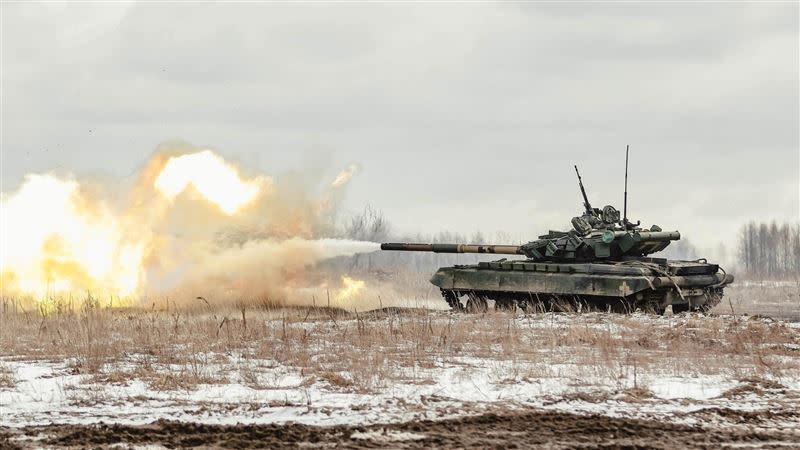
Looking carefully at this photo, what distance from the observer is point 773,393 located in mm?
13391

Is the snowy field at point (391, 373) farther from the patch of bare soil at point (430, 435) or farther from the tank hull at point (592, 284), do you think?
the tank hull at point (592, 284)

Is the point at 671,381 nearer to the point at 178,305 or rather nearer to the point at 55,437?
the point at 55,437

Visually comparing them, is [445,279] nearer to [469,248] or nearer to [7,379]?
[469,248]

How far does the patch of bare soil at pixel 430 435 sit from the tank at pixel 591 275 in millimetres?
13268

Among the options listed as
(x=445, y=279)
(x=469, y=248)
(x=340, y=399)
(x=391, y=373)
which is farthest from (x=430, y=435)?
(x=469, y=248)

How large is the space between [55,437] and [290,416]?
233cm

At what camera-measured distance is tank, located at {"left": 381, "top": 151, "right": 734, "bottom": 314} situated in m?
24.7

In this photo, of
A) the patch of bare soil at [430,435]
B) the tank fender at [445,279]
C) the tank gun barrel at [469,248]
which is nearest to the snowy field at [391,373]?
the patch of bare soil at [430,435]

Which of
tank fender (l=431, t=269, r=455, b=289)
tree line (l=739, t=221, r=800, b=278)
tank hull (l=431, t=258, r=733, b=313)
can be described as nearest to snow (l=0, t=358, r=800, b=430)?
tank hull (l=431, t=258, r=733, b=313)

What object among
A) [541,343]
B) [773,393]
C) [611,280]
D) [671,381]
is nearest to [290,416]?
[671,381]

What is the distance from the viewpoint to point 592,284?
24.9 meters

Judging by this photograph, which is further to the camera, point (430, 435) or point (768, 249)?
point (768, 249)

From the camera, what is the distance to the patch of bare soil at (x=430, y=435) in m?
10.4

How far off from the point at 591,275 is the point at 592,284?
0.22 m
